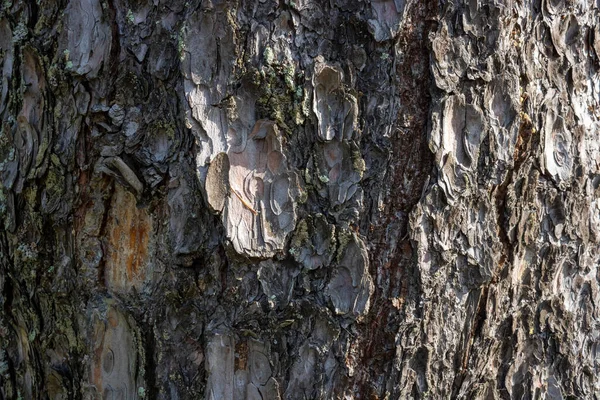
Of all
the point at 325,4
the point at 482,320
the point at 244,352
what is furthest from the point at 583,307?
the point at 325,4

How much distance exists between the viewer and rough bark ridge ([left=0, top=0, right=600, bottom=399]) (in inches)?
50.4

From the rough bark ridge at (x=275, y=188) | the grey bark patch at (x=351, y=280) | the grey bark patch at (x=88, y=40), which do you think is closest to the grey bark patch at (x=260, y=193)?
the rough bark ridge at (x=275, y=188)

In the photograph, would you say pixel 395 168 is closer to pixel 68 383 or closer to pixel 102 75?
pixel 102 75

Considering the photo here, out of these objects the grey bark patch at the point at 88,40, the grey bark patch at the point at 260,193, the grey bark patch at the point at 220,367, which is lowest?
the grey bark patch at the point at 220,367

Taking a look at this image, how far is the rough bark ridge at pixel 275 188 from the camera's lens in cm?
128

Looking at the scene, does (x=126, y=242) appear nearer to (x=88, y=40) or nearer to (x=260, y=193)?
(x=260, y=193)

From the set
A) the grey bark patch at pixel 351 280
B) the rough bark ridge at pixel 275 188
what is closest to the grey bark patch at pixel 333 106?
the rough bark ridge at pixel 275 188

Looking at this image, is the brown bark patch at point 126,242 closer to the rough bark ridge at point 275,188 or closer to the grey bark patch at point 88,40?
the rough bark ridge at point 275,188

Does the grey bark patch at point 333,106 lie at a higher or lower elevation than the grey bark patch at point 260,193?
higher

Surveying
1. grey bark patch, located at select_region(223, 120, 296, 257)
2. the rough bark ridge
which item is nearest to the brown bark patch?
the rough bark ridge

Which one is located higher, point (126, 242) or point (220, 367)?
point (126, 242)

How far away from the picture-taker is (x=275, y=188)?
1296 mm

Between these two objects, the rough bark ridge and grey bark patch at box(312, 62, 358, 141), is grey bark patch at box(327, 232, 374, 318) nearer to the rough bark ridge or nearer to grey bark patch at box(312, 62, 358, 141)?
the rough bark ridge

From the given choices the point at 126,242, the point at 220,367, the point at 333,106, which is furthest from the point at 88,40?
the point at 220,367
